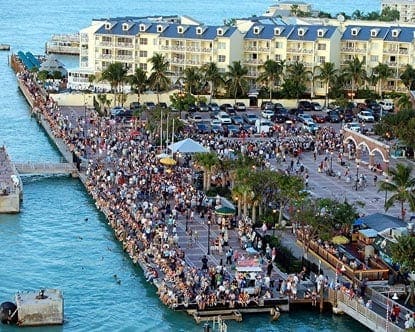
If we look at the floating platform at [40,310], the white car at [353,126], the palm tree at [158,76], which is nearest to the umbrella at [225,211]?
the floating platform at [40,310]

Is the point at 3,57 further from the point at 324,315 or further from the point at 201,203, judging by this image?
the point at 324,315

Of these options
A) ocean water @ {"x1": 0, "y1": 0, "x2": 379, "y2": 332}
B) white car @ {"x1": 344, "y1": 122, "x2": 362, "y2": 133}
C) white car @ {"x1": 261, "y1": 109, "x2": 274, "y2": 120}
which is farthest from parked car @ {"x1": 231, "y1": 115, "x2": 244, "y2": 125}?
ocean water @ {"x1": 0, "y1": 0, "x2": 379, "y2": 332}

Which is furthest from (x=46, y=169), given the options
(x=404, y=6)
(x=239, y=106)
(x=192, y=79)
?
(x=404, y=6)

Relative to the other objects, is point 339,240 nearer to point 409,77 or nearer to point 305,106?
point 305,106

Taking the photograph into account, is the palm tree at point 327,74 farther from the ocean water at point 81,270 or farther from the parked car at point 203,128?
the ocean water at point 81,270

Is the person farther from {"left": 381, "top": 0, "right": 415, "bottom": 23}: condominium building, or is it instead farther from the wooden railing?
{"left": 381, "top": 0, "right": 415, "bottom": 23}: condominium building
